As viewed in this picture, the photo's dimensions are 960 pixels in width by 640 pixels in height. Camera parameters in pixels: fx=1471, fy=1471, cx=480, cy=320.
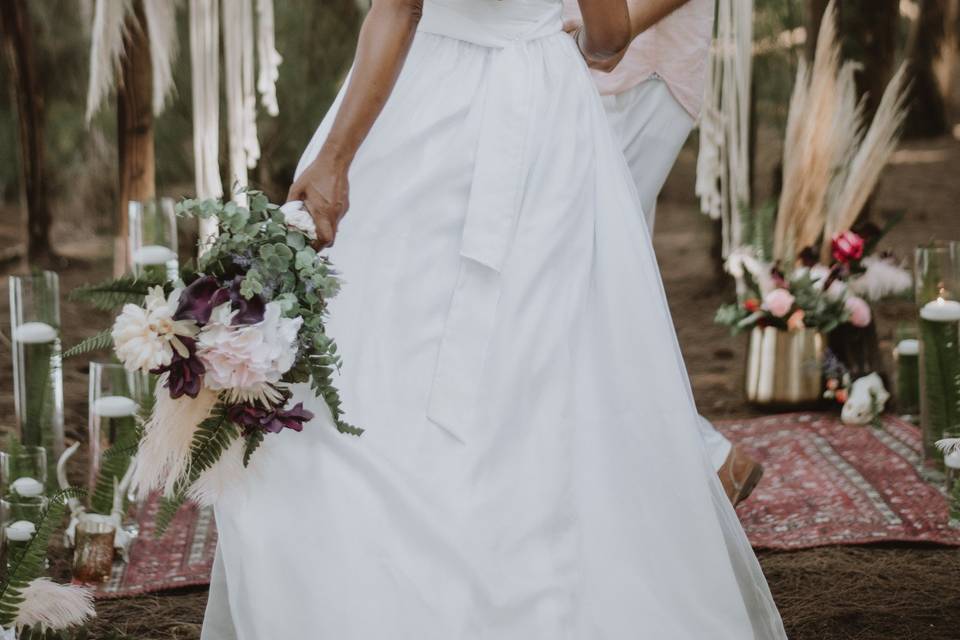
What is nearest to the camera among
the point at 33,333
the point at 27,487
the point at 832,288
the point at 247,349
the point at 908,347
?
the point at 247,349

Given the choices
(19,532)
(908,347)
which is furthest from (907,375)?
(19,532)

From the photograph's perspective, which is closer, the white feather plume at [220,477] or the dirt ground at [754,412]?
the white feather plume at [220,477]

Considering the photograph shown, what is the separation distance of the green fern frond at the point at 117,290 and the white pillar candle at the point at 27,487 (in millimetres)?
1228

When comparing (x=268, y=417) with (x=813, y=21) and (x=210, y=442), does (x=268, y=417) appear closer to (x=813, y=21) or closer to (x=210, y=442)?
(x=210, y=442)

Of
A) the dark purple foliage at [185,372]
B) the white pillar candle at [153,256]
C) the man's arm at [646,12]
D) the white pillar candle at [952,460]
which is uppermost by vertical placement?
the man's arm at [646,12]

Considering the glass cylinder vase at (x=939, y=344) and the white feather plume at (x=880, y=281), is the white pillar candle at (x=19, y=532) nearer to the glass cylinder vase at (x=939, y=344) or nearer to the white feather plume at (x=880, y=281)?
the glass cylinder vase at (x=939, y=344)

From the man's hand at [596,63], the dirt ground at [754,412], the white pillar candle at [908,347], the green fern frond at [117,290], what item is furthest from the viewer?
the white pillar candle at [908,347]

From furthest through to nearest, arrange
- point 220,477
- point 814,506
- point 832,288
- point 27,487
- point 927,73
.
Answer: point 927,73
point 832,288
point 814,506
point 27,487
point 220,477

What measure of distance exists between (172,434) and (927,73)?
32.1 ft

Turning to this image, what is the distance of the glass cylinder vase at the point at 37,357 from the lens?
3.76 m

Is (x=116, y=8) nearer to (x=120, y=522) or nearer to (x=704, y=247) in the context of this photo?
(x=120, y=522)

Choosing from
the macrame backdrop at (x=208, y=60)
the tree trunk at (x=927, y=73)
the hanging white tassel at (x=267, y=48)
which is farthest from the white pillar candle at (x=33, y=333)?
the tree trunk at (x=927, y=73)

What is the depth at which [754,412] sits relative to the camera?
16.5 ft

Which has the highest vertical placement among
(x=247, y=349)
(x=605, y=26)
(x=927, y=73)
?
(x=605, y=26)
